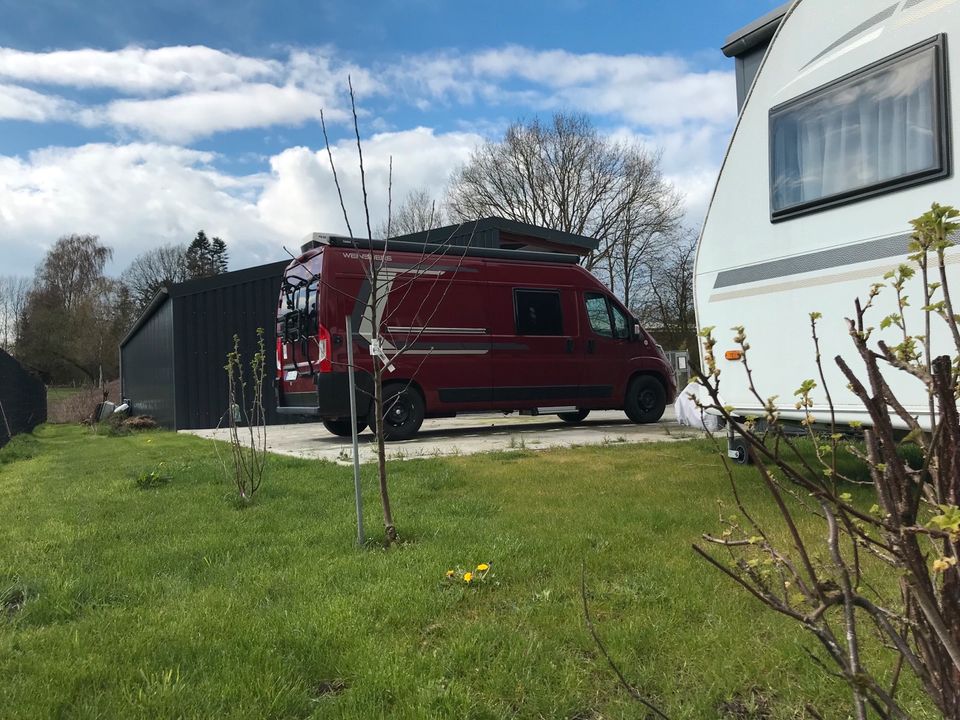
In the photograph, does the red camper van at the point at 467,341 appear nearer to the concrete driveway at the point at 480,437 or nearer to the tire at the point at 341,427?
the tire at the point at 341,427

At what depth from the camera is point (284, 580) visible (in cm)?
316

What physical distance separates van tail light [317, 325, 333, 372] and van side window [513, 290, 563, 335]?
2.85 meters

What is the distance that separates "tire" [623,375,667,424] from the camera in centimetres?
1100

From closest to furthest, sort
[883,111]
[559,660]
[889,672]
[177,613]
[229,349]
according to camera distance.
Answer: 1. [889,672]
2. [559,660]
3. [177,613]
4. [883,111]
5. [229,349]

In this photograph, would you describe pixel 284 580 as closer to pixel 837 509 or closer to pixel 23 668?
A: pixel 23 668

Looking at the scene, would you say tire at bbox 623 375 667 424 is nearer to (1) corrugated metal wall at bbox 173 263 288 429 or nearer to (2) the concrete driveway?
(2) the concrete driveway

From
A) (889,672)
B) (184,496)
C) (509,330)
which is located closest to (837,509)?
(889,672)

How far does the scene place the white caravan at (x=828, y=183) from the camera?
3779 millimetres

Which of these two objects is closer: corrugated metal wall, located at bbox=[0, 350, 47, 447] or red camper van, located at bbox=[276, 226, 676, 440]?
red camper van, located at bbox=[276, 226, 676, 440]

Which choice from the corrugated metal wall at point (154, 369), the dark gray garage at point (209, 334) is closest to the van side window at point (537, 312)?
the dark gray garage at point (209, 334)

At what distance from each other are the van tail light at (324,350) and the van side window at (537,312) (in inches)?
112

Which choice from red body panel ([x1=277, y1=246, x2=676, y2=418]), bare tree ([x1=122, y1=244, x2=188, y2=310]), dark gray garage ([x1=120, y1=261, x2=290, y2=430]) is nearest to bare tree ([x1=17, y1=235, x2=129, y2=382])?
bare tree ([x1=122, y1=244, x2=188, y2=310])

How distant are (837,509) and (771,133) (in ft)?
13.6

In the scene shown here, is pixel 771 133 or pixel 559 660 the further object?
pixel 771 133
